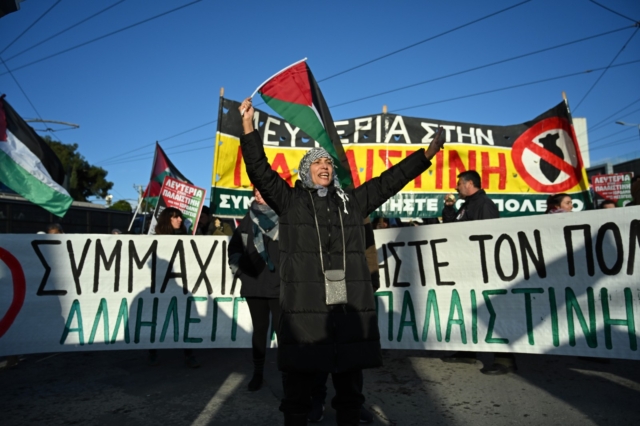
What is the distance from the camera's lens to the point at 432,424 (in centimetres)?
343

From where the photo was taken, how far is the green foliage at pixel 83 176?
44.6m

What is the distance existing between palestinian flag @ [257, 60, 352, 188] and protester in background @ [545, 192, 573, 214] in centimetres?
261

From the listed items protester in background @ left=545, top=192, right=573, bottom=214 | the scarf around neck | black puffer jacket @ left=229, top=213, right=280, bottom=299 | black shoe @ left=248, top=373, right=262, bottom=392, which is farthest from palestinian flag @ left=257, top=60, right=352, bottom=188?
protester in background @ left=545, top=192, right=573, bottom=214

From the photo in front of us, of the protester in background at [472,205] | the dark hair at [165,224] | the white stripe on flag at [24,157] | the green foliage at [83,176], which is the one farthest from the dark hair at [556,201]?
the green foliage at [83,176]

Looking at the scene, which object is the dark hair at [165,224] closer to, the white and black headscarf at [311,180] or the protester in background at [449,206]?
the white and black headscarf at [311,180]

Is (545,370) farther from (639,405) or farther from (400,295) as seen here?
(400,295)

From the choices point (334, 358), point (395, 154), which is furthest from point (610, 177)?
point (334, 358)

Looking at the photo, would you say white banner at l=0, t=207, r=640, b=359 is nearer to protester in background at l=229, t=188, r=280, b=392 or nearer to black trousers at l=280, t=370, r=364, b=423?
protester in background at l=229, t=188, r=280, b=392

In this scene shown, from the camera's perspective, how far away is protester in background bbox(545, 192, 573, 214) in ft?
19.8

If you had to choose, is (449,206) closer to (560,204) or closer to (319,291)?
(560,204)

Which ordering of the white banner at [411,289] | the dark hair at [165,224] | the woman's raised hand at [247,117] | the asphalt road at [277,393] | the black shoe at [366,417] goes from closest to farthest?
1. the woman's raised hand at [247,117]
2. the black shoe at [366,417]
3. the asphalt road at [277,393]
4. the white banner at [411,289]
5. the dark hair at [165,224]

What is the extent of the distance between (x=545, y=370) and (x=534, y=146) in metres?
3.99

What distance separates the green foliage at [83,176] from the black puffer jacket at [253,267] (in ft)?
143

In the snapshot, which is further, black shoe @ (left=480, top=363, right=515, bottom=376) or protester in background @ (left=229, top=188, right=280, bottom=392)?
black shoe @ (left=480, top=363, right=515, bottom=376)
